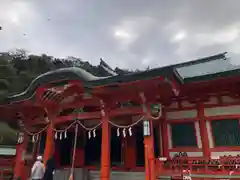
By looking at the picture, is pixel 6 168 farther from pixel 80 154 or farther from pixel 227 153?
pixel 227 153

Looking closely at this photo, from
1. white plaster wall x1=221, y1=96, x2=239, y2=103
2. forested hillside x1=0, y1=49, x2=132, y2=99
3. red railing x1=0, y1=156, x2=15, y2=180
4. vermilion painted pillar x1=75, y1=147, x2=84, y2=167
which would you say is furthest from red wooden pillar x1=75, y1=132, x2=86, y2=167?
forested hillside x1=0, y1=49, x2=132, y2=99

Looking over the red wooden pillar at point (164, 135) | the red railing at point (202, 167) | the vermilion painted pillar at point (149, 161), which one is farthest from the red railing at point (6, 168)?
the red railing at point (202, 167)

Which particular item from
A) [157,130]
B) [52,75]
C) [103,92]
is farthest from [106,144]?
[52,75]

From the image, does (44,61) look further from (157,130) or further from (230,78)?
(230,78)

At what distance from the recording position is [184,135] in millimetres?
8820

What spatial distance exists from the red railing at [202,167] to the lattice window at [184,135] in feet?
3.88

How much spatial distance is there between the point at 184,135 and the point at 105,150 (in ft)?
10.4

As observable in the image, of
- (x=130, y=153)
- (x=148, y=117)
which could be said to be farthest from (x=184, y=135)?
(x=130, y=153)

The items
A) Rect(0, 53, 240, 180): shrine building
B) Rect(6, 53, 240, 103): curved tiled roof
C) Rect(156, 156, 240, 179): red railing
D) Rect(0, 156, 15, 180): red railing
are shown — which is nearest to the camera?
Rect(156, 156, 240, 179): red railing

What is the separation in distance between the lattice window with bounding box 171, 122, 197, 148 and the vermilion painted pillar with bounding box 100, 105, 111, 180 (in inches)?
107

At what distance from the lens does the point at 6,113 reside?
11.5 metres

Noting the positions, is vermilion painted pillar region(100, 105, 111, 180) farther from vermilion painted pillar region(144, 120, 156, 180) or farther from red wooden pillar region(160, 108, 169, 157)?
red wooden pillar region(160, 108, 169, 157)

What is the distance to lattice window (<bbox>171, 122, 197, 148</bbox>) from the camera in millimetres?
8633

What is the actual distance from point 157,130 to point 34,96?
213 inches
